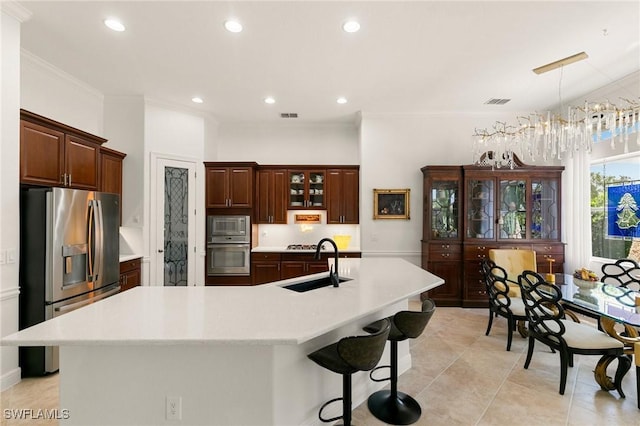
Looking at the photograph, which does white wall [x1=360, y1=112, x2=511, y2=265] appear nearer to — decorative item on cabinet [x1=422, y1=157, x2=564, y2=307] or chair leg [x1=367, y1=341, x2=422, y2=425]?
decorative item on cabinet [x1=422, y1=157, x2=564, y2=307]

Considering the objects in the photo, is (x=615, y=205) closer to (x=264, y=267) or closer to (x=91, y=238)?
(x=264, y=267)

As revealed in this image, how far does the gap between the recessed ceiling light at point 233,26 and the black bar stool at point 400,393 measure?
287 centimetres

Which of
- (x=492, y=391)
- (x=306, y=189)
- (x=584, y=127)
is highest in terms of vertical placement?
(x=584, y=127)

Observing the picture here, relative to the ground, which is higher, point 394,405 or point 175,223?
point 175,223

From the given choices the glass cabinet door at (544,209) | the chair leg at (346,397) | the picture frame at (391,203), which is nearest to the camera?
the chair leg at (346,397)

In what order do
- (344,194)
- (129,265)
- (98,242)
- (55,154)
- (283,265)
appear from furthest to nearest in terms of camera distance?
1. (344,194)
2. (283,265)
3. (129,265)
4. (98,242)
5. (55,154)

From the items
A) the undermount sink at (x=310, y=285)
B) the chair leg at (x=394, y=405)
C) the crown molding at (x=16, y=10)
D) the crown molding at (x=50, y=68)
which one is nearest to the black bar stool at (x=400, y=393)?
the chair leg at (x=394, y=405)

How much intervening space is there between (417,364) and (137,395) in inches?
95.5

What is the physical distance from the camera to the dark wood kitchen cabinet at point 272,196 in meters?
5.40

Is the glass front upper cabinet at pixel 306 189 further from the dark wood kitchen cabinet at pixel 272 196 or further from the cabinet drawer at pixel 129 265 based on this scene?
the cabinet drawer at pixel 129 265

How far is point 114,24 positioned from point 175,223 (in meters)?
2.85

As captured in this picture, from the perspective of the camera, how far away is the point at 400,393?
7.93 ft

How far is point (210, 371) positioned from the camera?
1.63 metres

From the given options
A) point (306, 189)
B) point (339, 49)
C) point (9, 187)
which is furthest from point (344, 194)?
point (9, 187)
